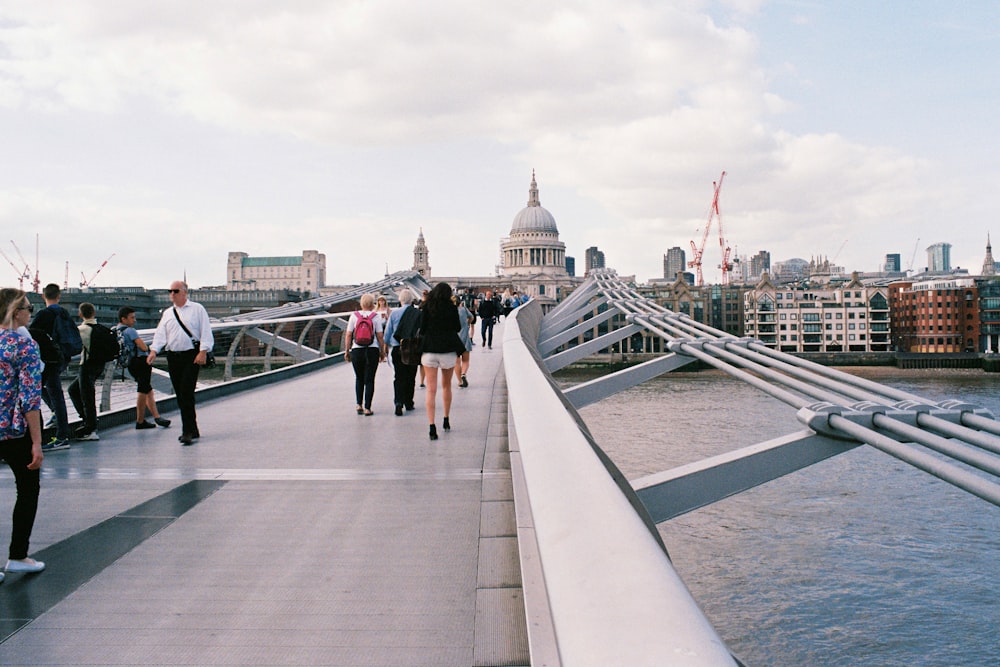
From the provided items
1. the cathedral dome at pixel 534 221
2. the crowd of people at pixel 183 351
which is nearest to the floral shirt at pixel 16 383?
the crowd of people at pixel 183 351

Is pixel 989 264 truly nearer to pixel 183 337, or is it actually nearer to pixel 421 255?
pixel 421 255

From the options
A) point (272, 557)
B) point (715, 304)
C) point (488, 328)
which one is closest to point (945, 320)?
point (715, 304)

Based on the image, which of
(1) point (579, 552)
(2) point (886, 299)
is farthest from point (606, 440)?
(2) point (886, 299)

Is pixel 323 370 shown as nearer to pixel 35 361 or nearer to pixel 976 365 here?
pixel 35 361

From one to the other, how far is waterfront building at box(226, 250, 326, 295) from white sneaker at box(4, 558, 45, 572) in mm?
150200

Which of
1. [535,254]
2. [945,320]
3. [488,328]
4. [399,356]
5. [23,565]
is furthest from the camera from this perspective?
[535,254]

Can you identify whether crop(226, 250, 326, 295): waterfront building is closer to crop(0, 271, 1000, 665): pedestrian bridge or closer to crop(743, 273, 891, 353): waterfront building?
crop(743, 273, 891, 353): waterfront building

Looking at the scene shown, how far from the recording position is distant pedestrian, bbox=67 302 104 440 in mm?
5898

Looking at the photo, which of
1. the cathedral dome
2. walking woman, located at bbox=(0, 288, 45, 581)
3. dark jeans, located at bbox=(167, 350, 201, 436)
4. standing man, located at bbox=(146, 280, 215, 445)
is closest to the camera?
walking woman, located at bbox=(0, 288, 45, 581)

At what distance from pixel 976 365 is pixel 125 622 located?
78.1 m

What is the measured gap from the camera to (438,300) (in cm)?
603

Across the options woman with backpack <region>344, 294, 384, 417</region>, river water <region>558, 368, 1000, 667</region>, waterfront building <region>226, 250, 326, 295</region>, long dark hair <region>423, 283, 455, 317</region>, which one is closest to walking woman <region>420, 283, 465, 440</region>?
long dark hair <region>423, 283, 455, 317</region>

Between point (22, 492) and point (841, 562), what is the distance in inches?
710

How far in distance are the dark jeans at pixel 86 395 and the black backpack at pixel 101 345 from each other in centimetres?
10
